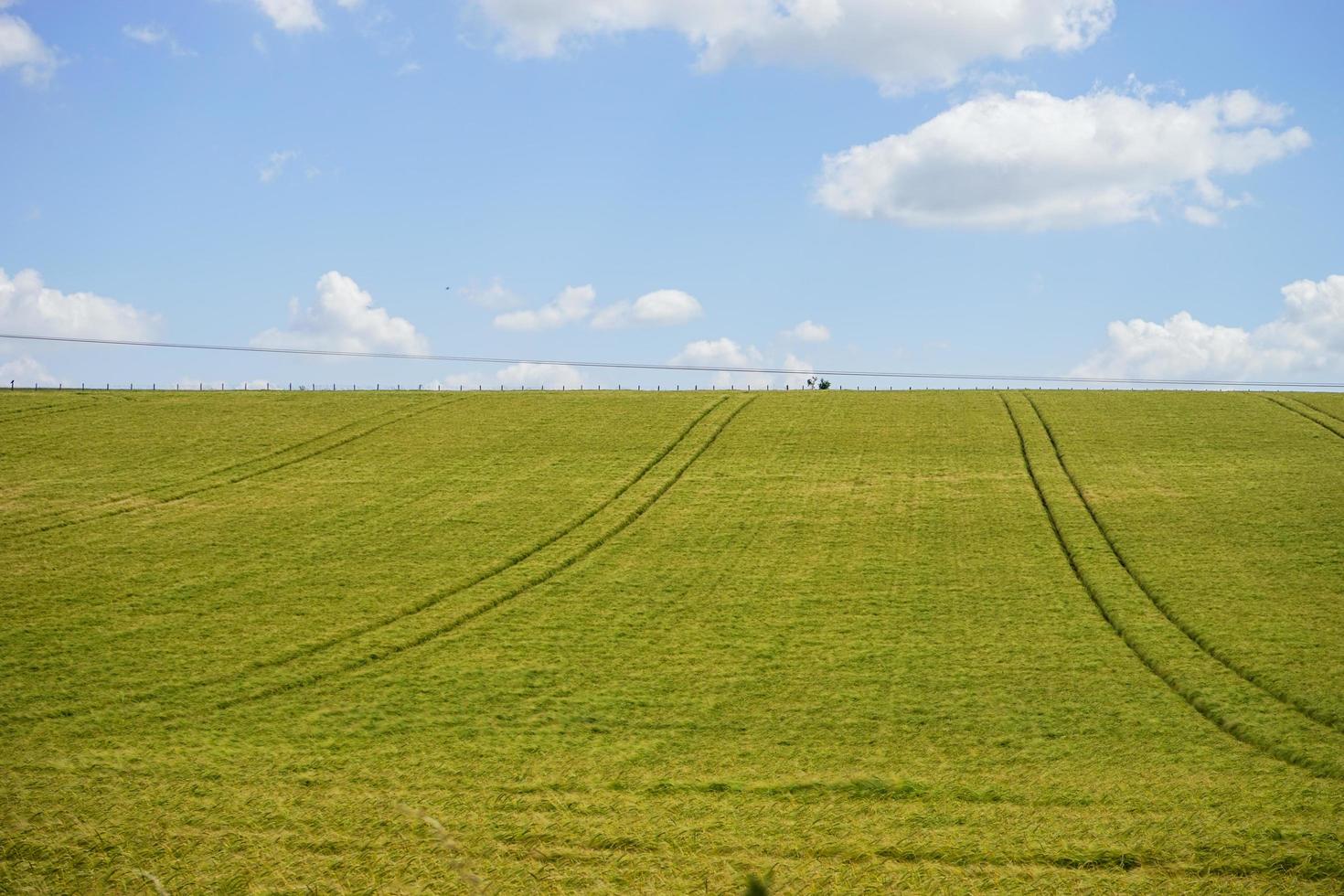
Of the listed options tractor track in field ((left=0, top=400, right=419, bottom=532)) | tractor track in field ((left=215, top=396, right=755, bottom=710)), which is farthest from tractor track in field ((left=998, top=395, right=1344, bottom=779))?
tractor track in field ((left=0, top=400, right=419, bottom=532))

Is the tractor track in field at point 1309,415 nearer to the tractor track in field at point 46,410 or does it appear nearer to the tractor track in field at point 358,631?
the tractor track in field at point 358,631

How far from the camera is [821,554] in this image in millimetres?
36750

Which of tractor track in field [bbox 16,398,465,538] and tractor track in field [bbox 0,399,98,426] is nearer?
tractor track in field [bbox 16,398,465,538]

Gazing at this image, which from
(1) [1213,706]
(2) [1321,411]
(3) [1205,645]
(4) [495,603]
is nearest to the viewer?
(1) [1213,706]

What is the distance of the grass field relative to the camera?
17.2 metres

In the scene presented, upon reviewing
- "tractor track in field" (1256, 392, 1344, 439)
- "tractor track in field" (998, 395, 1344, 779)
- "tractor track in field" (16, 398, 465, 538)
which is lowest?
"tractor track in field" (998, 395, 1344, 779)

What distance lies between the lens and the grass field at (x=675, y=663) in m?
17.2

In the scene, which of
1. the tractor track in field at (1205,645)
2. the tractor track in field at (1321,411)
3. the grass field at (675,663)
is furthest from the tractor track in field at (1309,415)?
the tractor track in field at (1205,645)

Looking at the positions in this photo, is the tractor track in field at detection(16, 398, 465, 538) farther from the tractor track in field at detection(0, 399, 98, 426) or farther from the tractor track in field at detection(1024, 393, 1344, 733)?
the tractor track in field at detection(1024, 393, 1344, 733)

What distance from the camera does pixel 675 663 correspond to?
27.2 meters

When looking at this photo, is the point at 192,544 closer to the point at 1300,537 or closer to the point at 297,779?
the point at 297,779

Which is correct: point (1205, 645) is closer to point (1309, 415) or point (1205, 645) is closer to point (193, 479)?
point (1309, 415)

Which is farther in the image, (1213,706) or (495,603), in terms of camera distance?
(495,603)

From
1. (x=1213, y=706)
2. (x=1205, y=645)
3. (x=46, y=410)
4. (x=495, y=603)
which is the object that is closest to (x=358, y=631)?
(x=495, y=603)
